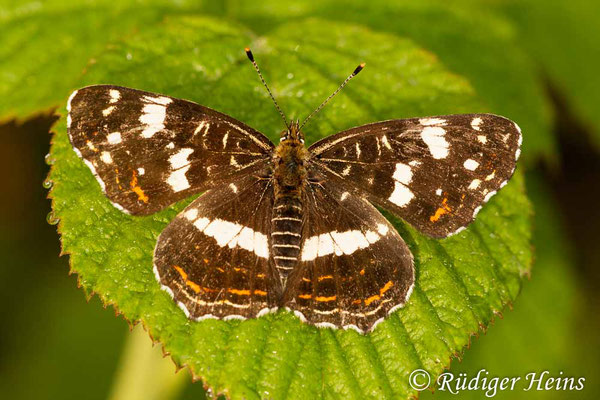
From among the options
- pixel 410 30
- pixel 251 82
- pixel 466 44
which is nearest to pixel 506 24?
pixel 466 44

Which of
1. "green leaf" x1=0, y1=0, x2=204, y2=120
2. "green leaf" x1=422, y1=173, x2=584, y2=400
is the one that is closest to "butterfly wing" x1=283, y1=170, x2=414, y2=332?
"green leaf" x1=422, y1=173, x2=584, y2=400

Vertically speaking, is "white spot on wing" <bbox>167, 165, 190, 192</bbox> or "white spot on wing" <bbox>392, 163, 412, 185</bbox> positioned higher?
"white spot on wing" <bbox>392, 163, 412, 185</bbox>

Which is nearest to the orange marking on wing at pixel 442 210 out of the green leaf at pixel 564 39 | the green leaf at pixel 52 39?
the green leaf at pixel 52 39

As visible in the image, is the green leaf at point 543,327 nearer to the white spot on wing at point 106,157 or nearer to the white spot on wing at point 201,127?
the white spot on wing at point 201,127

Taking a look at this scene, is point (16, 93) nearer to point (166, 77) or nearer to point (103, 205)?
point (166, 77)

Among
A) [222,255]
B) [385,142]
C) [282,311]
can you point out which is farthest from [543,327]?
[222,255]

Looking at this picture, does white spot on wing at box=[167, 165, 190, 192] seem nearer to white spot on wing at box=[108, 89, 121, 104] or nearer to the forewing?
the forewing
